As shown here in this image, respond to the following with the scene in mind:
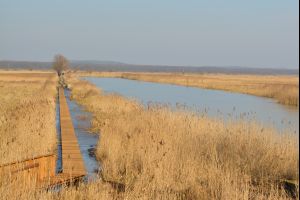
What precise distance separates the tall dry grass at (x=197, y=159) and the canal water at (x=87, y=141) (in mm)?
280

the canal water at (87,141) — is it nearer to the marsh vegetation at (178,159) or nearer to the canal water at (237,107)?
the marsh vegetation at (178,159)

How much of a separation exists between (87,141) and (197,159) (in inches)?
208

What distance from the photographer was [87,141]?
1341 cm

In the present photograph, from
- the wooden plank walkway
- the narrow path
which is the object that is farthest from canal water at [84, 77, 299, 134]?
the narrow path

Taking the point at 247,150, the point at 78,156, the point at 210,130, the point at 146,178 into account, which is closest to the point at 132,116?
the point at 210,130

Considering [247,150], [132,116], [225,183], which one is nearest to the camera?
[225,183]

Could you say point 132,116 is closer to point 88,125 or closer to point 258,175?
point 88,125

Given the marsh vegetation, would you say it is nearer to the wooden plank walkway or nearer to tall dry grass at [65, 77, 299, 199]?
tall dry grass at [65, 77, 299, 199]

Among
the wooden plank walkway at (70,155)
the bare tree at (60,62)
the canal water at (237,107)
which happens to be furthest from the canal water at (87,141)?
the bare tree at (60,62)

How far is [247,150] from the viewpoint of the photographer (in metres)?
9.53

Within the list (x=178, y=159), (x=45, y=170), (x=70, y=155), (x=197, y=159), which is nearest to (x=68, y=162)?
(x=70, y=155)

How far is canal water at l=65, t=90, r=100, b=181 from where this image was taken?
9.53 meters

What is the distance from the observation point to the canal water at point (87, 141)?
9531 mm

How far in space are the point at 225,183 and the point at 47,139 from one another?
5284 millimetres
